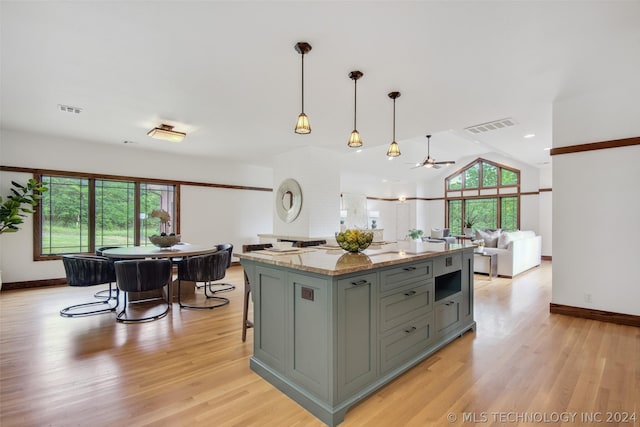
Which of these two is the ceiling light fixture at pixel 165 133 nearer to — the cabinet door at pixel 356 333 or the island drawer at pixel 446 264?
the cabinet door at pixel 356 333

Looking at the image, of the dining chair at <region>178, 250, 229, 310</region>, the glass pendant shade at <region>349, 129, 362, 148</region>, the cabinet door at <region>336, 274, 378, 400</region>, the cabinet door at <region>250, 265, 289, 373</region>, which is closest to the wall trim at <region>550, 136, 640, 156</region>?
the glass pendant shade at <region>349, 129, 362, 148</region>

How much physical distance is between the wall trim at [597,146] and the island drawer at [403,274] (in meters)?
2.85

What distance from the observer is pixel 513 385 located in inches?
88.1

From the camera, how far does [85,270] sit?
3.82m

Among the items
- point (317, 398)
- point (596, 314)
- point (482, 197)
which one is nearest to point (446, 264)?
point (317, 398)

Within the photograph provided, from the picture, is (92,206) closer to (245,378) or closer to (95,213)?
(95,213)

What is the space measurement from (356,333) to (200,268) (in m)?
2.86

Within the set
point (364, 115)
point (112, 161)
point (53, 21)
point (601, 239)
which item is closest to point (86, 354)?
point (53, 21)

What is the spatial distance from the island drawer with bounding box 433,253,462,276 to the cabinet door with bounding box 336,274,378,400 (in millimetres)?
942

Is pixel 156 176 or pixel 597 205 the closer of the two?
pixel 597 205

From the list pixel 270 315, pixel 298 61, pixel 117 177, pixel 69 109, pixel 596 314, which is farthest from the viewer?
pixel 117 177

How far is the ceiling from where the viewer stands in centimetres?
217

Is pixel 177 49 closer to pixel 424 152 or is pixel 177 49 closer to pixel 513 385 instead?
pixel 513 385

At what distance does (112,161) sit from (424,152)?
333 inches
